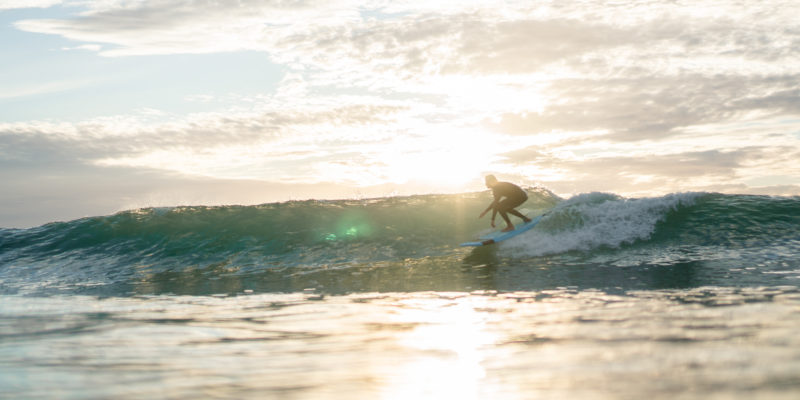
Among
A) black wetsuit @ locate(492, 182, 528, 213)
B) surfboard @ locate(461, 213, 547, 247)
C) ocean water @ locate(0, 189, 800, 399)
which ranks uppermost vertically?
black wetsuit @ locate(492, 182, 528, 213)

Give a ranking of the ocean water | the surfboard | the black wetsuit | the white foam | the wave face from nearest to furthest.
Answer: the ocean water < the wave face < the white foam < the surfboard < the black wetsuit

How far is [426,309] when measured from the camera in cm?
632

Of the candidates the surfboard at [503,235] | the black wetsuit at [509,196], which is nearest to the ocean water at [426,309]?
the surfboard at [503,235]

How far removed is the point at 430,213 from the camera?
1834 centimetres

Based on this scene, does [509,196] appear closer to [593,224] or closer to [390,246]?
[593,224]

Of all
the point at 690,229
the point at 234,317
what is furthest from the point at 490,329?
the point at 690,229

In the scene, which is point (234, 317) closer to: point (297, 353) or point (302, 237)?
point (297, 353)

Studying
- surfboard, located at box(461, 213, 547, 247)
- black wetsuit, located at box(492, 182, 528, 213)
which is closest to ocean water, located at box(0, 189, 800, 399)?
surfboard, located at box(461, 213, 547, 247)

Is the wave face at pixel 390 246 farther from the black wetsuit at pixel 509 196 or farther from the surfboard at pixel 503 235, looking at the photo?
the black wetsuit at pixel 509 196

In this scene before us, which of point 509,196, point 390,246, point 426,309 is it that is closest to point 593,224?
point 509,196

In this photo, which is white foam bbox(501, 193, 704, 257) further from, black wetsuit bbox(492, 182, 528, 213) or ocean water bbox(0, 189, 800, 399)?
black wetsuit bbox(492, 182, 528, 213)

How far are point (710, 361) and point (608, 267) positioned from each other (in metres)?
6.92

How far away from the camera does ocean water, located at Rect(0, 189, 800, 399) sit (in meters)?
3.24

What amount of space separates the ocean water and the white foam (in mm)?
57
